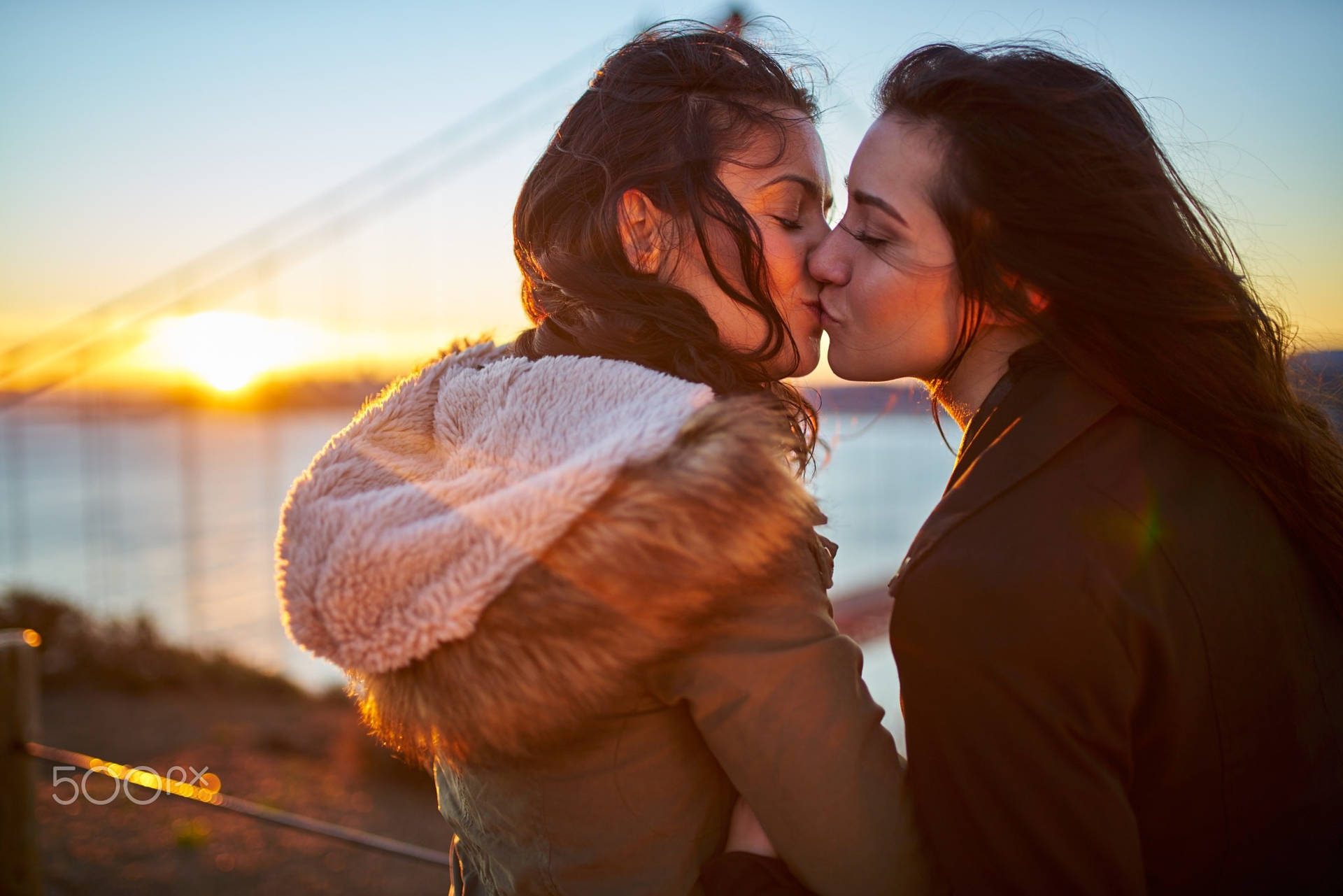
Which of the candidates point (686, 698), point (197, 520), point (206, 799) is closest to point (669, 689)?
point (686, 698)

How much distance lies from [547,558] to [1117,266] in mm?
997

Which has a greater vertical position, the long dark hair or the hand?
the long dark hair

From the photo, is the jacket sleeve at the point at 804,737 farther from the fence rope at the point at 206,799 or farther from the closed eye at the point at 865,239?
the fence rope at the point at 206,799

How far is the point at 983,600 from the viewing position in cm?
106

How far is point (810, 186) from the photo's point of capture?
1686 mm

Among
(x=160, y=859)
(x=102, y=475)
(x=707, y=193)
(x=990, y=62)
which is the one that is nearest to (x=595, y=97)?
(x=707, y=193)

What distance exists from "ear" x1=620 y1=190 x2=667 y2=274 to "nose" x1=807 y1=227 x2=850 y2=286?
13.0 inches

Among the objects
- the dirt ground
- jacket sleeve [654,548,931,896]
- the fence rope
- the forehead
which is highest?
the forehead

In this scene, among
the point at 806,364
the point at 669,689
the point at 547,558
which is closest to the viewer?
the point at 547,558

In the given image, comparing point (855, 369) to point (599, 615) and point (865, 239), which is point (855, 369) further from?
point (599, 615)

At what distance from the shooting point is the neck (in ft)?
4.83

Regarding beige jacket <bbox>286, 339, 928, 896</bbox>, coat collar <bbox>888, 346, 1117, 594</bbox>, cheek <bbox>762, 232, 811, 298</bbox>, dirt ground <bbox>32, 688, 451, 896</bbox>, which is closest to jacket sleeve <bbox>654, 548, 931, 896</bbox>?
beige jacket <bbox>286, 339, 928, 896</bbox>

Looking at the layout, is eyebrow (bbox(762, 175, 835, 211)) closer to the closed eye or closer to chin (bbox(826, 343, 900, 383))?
the closed eye

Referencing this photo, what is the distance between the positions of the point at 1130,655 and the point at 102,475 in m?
44.2
